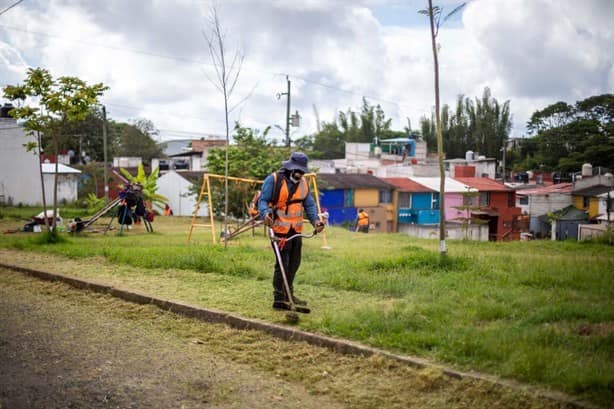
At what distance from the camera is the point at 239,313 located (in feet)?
23.2

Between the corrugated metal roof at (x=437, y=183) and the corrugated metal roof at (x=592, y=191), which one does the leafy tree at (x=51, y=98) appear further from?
the corrugated metal roof at (x=437, y=183)

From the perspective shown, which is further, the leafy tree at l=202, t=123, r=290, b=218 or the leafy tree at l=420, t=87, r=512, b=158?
the leafy tree at l=420, t=87, r=512, b=158

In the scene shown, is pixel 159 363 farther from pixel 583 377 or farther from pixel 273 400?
pixel 583 377

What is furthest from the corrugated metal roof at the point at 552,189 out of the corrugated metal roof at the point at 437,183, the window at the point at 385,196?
the window at the point at 385,196

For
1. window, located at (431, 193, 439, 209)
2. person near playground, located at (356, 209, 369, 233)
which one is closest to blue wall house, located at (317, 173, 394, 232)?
window, located at (431, 193, 439, 209)

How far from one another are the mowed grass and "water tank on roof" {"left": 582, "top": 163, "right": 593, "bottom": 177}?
2174cm

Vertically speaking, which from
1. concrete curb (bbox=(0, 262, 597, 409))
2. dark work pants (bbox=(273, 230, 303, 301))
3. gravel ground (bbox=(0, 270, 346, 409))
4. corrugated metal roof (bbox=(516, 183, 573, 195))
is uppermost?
corrugated metal roof (bbox=(516, 183, 573, 195))

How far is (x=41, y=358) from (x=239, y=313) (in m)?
2.12

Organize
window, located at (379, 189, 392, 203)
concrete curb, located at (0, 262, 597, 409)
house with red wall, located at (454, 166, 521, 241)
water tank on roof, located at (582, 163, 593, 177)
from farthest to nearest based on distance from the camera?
window, located at (379, 189, 392, 203)
house with red wall, located at (454, 166, 521, 241)
water tank on roof, located at (582, 163, 593, 177)
concrete curb, located at (0, 262, 597, 409)

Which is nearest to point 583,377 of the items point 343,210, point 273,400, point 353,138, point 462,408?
point 462,408

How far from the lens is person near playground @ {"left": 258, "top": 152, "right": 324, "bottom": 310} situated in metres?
7.28

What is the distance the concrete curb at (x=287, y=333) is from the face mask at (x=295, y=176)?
5.58 ft

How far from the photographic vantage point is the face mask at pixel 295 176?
7367 mm

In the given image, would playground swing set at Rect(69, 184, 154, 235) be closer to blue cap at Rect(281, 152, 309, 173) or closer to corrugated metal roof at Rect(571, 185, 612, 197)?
blue cap at Rect(281, 152, 309, 173)
